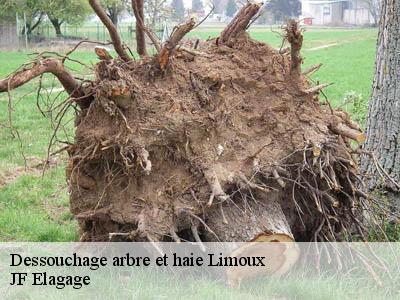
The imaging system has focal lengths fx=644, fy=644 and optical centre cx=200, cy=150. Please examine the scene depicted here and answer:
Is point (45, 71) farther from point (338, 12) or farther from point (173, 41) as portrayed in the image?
point (338, 12)

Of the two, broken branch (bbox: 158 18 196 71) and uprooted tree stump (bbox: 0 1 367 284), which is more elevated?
broken branch (bbox: 158 18 196 71)

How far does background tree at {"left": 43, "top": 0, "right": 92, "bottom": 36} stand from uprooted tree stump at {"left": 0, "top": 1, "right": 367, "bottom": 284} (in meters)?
33.3

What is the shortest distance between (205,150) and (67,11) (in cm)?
3796

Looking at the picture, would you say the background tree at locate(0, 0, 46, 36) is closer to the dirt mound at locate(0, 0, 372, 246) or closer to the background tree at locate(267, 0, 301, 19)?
the background tree at locate(267, 0, 301, 19)

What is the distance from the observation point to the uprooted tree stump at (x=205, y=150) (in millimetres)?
→ 4672

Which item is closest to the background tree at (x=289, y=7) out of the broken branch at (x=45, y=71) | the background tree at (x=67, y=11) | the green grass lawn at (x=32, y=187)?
the background tree at (x=67, y=11)

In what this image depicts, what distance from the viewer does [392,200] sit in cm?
572

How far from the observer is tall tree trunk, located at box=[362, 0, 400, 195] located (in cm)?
552

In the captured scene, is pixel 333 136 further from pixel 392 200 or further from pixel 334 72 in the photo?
pixel 334 72

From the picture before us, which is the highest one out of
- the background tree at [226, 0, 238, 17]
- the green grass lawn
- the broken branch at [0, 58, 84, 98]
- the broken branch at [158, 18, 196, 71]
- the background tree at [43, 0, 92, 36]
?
the background tree at [43, 0, 92, 36]

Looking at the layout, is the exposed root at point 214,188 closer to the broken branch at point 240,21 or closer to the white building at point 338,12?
the broken branch at point 240,21

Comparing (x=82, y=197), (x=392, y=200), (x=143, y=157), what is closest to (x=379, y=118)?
(x=392, y=200)

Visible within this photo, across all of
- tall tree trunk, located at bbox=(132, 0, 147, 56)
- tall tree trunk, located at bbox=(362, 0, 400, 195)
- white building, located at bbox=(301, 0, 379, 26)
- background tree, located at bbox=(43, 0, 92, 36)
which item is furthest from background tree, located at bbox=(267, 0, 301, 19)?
tall tree trunk, located at bbox=(132, 0, 147, 56)

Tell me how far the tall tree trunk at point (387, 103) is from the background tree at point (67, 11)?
3309cm
